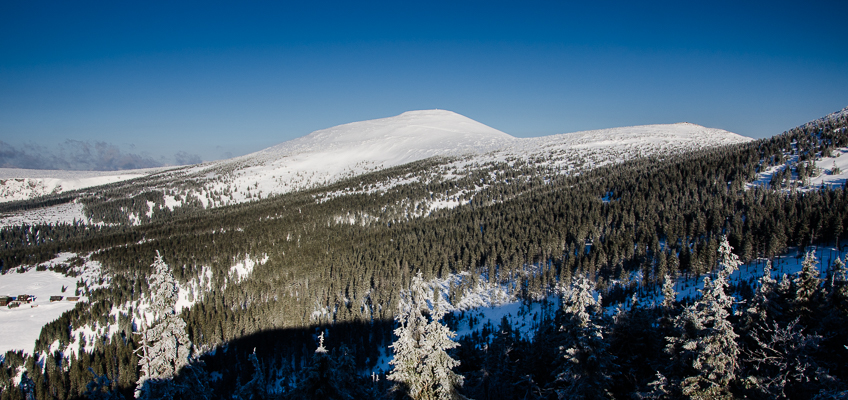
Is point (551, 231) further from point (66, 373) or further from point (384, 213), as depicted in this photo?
point (66, 373)

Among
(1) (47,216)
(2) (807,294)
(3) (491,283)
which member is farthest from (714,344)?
(1) (47,216)

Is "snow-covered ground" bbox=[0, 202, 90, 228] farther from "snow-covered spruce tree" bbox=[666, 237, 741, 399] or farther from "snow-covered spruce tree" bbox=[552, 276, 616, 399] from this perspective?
"snow-covered spruce tree" bbox=[666, 237, 741, 399]

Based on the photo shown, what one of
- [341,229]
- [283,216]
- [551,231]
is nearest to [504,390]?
[551,231]

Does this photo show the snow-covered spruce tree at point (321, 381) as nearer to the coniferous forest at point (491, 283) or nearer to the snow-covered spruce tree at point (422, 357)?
the coniferous forest at point (491, 283)

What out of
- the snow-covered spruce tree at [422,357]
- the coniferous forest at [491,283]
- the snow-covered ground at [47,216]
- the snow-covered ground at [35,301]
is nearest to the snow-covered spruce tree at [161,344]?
the coniferous forest at [491,283]

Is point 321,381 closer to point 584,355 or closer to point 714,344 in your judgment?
point 584,355
